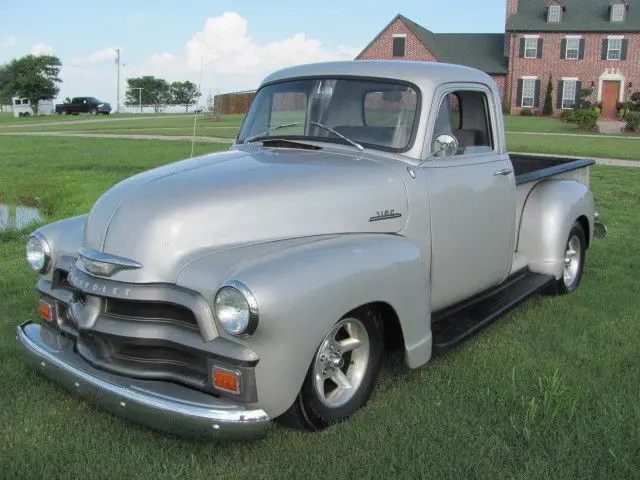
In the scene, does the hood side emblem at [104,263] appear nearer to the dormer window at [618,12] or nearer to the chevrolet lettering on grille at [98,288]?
the chevrolet lettering on grille at [98,288]

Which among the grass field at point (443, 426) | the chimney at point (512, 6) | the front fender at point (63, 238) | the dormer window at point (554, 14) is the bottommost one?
the grass field at point (443, 426)

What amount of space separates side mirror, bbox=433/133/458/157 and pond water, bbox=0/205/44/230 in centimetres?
613

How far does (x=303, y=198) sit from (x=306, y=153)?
59 cm

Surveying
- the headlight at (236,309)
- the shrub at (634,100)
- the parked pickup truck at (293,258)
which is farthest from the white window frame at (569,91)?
the headlight at (236,309)

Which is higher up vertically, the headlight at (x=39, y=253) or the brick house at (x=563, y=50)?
the brick house at (x=563, y=50)

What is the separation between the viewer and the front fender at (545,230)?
200 inches

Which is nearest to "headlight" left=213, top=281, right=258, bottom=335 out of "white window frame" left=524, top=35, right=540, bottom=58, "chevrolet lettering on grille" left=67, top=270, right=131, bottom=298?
"chevrolet lettering on grille" left=67, top=270, right=131, bottom=298

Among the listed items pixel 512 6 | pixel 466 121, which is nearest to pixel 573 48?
pixel 512 6

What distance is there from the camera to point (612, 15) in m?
42.2

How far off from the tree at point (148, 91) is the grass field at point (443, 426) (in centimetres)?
7856

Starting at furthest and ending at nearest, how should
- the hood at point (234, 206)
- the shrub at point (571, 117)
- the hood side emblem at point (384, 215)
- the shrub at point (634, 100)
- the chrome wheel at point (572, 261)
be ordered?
1. the shrub at point (634, 100)
2. the shrub at point (571, 117)
3. the chrome wheel at point (572, 261)
4. the hood side emblem at point (384, 215)
5. the hood at point (234, 206)

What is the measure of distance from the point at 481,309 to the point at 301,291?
190 cm

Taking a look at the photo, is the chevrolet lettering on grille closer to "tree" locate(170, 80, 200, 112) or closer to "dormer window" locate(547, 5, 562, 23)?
"dormer window" locate(547, 5, 562, 23)

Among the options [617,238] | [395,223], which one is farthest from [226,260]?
[617,238]
